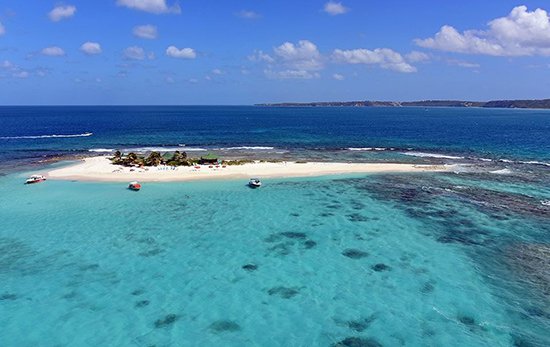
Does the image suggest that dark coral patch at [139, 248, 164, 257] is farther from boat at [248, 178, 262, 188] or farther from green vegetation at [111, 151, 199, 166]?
green vegetation at [111, 151, 199, 166]

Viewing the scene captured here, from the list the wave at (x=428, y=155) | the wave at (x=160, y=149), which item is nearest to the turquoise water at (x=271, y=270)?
the wave at (x=428, y=155)

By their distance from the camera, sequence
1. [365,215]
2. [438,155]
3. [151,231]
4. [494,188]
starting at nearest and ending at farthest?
[151,231]
[365,215]
[494,188]
[438,155]

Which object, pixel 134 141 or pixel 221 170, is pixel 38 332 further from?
pixel 134 141

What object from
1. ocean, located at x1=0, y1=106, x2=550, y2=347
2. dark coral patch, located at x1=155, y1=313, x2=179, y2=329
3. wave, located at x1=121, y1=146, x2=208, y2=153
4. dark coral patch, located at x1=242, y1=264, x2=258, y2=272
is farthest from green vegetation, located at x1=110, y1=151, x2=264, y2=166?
dark coral patch, located at x1=155, y1=313, x2=179, y2=329

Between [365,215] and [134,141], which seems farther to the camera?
[134,141]

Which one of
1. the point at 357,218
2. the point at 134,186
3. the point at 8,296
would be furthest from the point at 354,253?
the point at 134,186

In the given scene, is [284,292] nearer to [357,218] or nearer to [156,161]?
[357,218]

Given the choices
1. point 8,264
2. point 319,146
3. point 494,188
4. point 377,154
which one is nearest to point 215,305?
point 8,264
